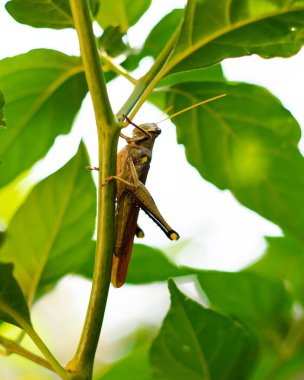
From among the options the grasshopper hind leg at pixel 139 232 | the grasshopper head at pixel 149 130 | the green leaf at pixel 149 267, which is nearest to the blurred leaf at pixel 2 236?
the green leaf at pixel 149 267

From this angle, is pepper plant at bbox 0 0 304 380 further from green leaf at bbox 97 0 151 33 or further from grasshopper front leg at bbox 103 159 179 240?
grasshopper front leg at bbox 103 159 179 240

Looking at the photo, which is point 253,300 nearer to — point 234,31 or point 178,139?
point 178,139

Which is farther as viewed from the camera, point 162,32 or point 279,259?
point 279,259

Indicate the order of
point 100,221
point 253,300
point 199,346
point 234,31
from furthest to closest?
1. point 253,300
2. point 199,346
3. point 234,31
4. point 100,221

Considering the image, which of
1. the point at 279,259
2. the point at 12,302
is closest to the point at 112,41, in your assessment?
the point at 12,302

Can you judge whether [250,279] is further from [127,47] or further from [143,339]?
[143,339]

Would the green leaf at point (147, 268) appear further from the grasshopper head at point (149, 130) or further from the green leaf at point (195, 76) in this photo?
the green leaf at point (195, 76)

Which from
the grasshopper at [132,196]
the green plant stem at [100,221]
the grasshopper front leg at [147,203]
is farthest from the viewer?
the grasshopper front leg at [147,203]
